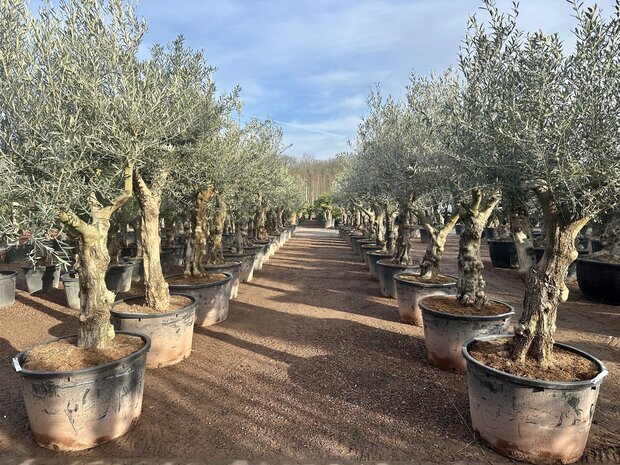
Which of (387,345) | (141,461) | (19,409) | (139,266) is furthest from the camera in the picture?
(139,266)

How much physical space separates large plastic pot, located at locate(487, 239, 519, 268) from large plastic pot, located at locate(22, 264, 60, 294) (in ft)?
52.4

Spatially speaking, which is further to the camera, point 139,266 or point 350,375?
point 139,266

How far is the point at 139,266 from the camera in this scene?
12391mm

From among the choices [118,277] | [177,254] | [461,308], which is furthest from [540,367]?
[177,254]

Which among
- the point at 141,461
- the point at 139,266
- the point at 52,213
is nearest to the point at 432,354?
the point at 141,461

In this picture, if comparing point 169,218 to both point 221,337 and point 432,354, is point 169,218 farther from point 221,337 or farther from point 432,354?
point 432,354

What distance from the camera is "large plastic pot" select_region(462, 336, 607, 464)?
3570mm

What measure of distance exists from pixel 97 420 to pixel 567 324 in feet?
28.9

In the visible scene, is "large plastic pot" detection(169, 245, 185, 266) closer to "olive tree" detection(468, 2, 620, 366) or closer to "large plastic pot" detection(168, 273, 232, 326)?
"large plastic pot" detection(168, 273, 232, 326)

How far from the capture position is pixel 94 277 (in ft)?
16.0

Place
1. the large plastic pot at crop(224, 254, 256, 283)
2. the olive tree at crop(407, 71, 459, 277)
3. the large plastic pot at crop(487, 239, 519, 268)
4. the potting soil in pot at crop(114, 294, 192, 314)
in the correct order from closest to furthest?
1. the potting soil in pot at crop(114, 294, 192, 314)
2. the olive tree at crop(407, 71, 459, 277)
3. the large plastic pot at crop(224, 254, 256, 283)
4. the large plastic pot at crop(487, 239, 519, 268)

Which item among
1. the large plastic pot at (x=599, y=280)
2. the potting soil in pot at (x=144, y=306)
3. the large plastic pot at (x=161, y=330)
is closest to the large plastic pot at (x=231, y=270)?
the potting soil in pot at (x=144, y=306)

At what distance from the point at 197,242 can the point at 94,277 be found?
13.7ft

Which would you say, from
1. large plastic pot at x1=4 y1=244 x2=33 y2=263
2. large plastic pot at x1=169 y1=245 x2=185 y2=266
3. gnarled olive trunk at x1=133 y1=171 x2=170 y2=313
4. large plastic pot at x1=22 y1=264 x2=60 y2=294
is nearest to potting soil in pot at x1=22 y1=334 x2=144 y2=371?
gnarled olive trunk at x1=133 y1=171 x2=170 y2=313
